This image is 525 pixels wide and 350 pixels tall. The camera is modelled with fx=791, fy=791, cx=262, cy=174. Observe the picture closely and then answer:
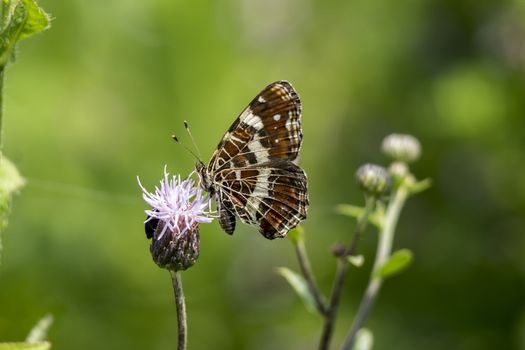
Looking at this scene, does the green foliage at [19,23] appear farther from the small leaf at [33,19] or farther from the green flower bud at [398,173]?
the green flower bud at [398,173]

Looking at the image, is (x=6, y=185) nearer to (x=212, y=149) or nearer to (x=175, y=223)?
(x=175, y=223)

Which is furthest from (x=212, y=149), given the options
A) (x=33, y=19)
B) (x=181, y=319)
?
(x=33, y=19)

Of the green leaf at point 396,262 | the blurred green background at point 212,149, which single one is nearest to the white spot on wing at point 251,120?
the green leaf at point 396,262

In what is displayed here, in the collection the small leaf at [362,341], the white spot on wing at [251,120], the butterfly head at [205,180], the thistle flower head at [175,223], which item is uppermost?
the white spot on wing at [251,120]

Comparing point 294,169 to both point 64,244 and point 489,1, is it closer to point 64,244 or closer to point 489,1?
point 64,244

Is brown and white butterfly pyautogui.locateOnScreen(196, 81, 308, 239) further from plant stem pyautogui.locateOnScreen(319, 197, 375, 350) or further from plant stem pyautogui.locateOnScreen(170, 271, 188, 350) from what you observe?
plant stem pyautogui.locateOnScreen(170, 271, 188, 350)

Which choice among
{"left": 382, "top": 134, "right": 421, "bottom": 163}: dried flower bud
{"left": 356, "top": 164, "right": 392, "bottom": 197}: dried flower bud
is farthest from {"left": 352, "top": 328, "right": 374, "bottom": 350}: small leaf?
{"left": 382, "top": 134, "right": 421, "bottom": 163}: dried flower bud

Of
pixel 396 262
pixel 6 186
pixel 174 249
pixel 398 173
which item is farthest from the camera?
pixel 398 173
